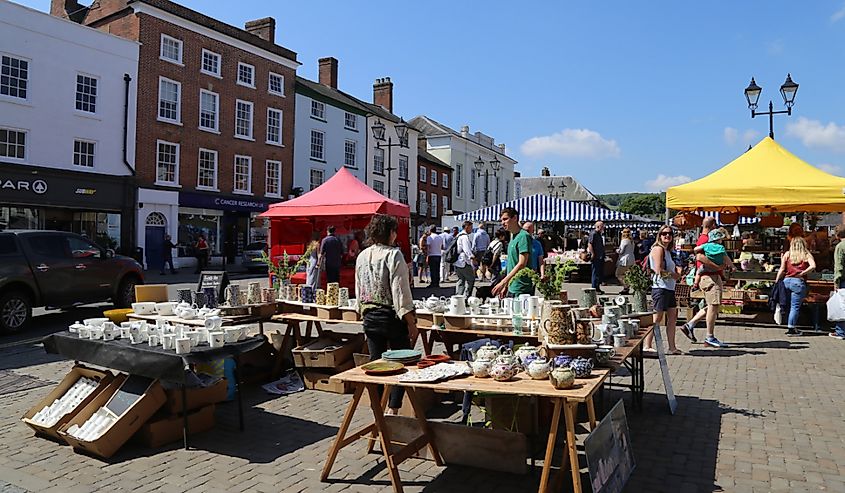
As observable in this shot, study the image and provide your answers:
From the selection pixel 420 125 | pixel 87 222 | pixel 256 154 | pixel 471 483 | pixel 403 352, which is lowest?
pixel 471 483

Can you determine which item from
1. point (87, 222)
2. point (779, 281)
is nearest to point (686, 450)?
point (779, 281)

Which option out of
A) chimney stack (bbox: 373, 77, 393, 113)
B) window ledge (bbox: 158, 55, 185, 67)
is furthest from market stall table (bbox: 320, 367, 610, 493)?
chimney stack (bbox: 373, 77, 393, 113)

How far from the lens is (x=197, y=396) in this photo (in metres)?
5.18

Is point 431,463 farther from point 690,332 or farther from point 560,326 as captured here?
point 690,332

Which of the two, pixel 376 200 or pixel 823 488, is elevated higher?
pixel 376 200

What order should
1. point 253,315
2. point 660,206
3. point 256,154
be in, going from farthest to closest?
point 660,206 → point 256,154 → point 253,315

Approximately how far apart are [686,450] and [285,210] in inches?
443

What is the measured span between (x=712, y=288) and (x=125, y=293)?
1086 centimetres

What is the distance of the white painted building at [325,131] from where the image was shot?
102 feet

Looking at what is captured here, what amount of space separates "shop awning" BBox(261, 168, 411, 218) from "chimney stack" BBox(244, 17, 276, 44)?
58.7 feet

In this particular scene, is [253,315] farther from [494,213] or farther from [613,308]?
[494,213]

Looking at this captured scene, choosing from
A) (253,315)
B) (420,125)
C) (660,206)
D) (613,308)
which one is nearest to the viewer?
(613,308)

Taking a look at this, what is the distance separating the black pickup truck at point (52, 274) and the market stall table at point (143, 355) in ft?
18.2

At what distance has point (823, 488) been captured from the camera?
401cm
